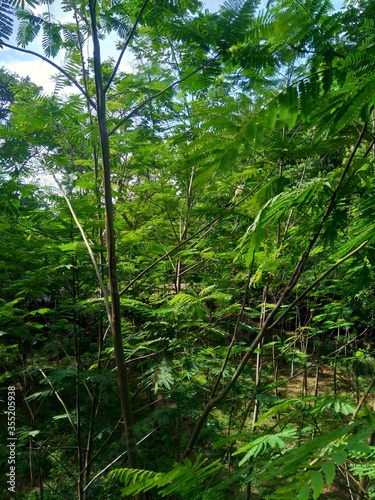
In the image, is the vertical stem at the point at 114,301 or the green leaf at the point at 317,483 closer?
the green leaf at the point at 317,483

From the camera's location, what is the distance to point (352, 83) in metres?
1.06

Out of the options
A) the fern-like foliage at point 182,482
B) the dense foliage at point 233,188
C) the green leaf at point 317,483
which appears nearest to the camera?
the green leaf at point 317,483

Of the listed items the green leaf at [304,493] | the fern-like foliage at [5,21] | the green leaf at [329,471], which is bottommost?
the green leaf at [304,493]

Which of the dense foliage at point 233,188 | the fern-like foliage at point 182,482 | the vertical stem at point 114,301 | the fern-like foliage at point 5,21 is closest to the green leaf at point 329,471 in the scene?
the dense foliage at point 233,188

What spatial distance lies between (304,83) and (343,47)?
0.33m

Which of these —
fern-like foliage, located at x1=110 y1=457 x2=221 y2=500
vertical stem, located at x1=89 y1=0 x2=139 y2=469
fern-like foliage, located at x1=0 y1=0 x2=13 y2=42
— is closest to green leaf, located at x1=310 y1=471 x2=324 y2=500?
fern-like foliage, located at x1=110 y1=457 x2=221 y2=500

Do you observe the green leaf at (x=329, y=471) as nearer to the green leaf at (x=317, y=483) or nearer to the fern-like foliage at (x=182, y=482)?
the green leaf at (x=317, y=483)

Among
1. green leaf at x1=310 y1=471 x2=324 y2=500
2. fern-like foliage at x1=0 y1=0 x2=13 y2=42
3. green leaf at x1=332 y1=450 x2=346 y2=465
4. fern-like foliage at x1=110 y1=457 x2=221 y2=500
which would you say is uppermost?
fern-like foliage at x1=0 y1=0 x2=13 y2=42

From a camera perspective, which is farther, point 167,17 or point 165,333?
point 165,333

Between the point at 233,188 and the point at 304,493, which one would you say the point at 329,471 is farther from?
the point at 233,188

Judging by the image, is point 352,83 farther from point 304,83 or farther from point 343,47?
point 343,47

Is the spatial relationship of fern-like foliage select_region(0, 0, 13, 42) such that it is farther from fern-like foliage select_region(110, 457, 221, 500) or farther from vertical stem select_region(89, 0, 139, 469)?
fern-like foliage select_region(110, 457, 221, 500)

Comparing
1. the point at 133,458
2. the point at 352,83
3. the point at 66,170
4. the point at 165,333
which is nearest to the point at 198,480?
the point at 133,458

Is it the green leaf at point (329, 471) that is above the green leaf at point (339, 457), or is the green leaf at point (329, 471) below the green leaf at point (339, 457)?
below
